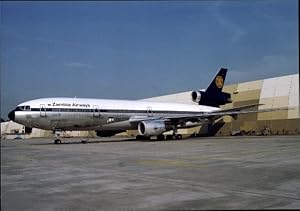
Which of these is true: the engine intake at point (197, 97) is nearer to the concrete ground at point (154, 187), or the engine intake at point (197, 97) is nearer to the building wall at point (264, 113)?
the building wall at point (264, 113)

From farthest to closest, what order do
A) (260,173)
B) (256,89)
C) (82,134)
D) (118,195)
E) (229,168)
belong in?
(82,134) < (256,89) < (229,168) < (260,173) < (118,195)

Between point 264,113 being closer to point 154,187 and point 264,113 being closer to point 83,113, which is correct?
point 83,113

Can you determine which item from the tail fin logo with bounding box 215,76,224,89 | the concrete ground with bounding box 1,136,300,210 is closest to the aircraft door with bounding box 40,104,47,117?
the concrete ground with bounding box 1,136,300,210

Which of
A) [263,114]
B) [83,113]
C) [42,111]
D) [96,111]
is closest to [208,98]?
[263,114]

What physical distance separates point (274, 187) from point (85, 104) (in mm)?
23738

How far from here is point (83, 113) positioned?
29.5 m

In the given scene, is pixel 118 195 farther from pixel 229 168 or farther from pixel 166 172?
pixel 229 168

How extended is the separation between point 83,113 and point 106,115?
2.42 meters

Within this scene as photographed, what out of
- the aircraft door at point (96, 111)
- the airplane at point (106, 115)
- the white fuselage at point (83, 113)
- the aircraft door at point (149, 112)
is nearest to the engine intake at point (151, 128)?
the airplane at point (106, 115)

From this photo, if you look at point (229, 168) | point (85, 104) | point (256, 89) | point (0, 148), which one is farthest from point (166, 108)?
point (0, 148)

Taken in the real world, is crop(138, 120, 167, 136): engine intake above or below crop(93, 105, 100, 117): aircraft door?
below

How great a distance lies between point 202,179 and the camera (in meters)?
8.78

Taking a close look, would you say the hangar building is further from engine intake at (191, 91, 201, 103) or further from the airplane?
the airplane

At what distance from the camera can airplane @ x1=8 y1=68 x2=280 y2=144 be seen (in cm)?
2753
